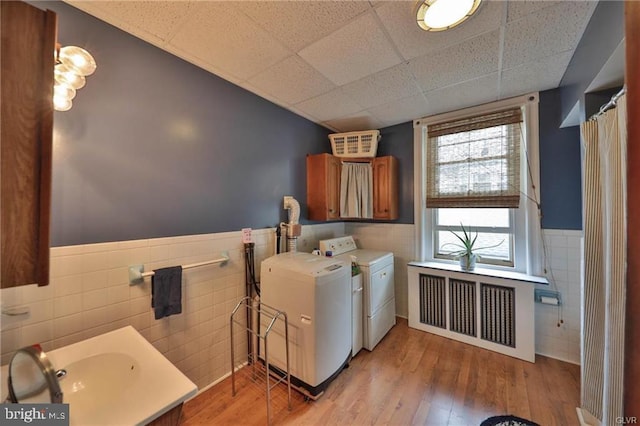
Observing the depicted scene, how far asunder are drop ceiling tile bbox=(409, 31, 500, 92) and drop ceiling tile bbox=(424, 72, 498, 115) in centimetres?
11

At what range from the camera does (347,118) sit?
2.78 meters

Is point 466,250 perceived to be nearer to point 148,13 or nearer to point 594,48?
point 594,48

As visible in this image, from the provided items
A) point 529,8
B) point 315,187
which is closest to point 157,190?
point 315,187

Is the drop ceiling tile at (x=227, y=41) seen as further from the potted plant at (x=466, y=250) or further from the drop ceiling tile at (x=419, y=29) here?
the potted plant at (x=466, y=250)

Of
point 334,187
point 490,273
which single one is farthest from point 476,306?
point 334,187

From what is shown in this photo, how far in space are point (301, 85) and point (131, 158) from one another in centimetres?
141

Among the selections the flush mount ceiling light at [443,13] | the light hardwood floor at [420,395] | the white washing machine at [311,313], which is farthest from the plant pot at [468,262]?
the flush mount ceiling light at [443,13]

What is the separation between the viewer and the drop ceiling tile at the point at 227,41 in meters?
1.31

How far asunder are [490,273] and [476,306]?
14.9 inches

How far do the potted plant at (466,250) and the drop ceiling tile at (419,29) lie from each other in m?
1.89

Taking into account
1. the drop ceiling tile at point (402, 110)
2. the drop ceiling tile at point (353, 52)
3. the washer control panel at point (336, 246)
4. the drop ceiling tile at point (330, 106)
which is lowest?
the washer control panel at point (336, 246)

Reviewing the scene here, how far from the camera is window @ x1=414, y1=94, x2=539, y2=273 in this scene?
2.28 meters

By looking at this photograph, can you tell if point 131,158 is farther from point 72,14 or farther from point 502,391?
point 502,391

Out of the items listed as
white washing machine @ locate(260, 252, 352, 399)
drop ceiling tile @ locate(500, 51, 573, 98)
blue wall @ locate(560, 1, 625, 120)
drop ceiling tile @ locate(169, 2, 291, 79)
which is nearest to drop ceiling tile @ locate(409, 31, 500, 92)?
drop ceiling tile @ locate(500, 51, 573, 98)
